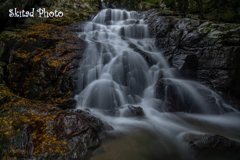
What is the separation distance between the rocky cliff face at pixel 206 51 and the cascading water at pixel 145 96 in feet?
2.47

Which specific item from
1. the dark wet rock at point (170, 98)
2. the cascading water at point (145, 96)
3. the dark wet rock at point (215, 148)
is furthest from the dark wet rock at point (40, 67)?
the dark wet rock at point (215, 148)

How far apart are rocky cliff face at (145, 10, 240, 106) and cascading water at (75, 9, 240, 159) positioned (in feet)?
2.47

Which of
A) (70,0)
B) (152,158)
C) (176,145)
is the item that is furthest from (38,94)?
(70,0)

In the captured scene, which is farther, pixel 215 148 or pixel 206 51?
pixel 206 51

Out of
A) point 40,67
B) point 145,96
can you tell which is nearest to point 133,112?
point 145,96

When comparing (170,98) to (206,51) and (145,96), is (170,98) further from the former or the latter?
(206,51)

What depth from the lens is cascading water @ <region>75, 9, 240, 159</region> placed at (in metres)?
4.87

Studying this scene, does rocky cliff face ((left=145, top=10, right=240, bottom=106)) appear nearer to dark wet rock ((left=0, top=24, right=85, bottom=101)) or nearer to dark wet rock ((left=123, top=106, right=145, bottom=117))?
dark wet rock ((left=123, top=106, right=145, bottom=117))

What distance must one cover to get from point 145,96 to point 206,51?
4898mm

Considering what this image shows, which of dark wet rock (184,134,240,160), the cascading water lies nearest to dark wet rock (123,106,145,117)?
the cascading water

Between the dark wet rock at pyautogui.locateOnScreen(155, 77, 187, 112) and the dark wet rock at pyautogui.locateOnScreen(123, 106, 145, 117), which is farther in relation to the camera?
the dark wet rock at pyautogui.locateOnScreen(155, 77, 187, 112)

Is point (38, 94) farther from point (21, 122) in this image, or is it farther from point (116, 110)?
point (116, 110)

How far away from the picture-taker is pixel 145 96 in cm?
A: 743

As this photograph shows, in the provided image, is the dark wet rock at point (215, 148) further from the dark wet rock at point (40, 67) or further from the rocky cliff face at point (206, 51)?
the dark wet rock at point (40, 67)
